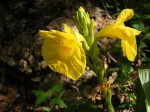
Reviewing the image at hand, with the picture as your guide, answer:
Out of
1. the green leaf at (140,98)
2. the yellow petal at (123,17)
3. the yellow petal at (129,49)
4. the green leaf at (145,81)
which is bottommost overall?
the green leaf at (140,98)

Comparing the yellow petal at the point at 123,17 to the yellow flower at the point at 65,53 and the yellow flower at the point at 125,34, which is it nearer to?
→ the yellow flower at the point at 125,34

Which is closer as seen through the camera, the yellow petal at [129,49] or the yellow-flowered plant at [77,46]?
the yellow-flowered plant at [77,46]

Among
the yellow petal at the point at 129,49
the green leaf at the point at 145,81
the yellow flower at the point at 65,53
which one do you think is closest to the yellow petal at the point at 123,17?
the yellow petal at the point at 129,49

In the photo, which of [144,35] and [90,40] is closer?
[90,40]

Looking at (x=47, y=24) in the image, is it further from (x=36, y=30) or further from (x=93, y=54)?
(x=93, y=54)

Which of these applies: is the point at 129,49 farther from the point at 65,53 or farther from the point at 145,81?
the point at 145,81

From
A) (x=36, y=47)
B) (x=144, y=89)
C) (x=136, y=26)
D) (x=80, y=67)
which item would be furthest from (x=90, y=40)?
(x=36, y=47)

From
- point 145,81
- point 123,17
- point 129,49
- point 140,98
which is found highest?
point 123,17

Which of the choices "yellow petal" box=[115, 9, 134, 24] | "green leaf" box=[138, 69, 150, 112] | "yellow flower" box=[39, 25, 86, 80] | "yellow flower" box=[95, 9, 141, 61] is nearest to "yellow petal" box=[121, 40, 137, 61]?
"yellow flower" box=[95, 9, 141, 61]

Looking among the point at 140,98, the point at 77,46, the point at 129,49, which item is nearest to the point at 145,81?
the point at 140,98
